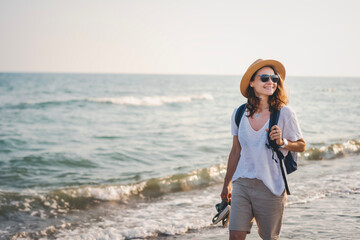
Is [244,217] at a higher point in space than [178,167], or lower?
higher

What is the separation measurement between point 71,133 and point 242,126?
14.5 metres

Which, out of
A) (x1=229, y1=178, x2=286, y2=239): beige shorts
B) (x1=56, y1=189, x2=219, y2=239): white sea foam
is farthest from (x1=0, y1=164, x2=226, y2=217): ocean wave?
(x1=229, y1=178, x2=286, y2=239): beige shorts

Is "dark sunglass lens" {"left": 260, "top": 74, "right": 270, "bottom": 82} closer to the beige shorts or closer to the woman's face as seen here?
the woman's face

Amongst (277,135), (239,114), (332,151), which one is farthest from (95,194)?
(332,151)

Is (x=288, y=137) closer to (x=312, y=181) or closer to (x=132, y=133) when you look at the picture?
(x=312, y=181)

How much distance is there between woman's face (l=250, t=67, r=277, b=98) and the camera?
314 cm

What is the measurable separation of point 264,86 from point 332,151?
33.3ft

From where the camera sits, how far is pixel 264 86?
3154 mm

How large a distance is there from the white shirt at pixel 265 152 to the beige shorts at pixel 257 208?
60 millimetres

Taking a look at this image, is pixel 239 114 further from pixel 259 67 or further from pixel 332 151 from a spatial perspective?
pixel 332 151

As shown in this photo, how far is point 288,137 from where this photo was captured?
3.00 metres

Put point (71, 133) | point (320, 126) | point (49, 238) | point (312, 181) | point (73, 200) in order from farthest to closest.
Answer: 1. point (320, 126)
2. point (71, 133)
3. point (312, 181)
4. point (73, 200)
5. point (49, 238)

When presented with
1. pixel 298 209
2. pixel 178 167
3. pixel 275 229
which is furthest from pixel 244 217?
pixel 178 167

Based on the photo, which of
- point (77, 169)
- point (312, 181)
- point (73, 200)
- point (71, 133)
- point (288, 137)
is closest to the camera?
point (288, 137)
